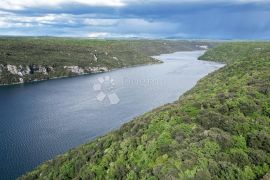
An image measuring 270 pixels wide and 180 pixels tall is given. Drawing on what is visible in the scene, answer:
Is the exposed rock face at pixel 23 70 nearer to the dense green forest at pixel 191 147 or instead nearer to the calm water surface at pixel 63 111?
the calm water surface at pixel 63 111

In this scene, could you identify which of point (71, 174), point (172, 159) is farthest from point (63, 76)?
point (172, 159)

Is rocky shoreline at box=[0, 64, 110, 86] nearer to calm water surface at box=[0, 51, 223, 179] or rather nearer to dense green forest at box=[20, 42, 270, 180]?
calm water surface at box=[0, 51, 223, 179]

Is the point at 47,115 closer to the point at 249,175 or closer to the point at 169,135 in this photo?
the point at 169,135

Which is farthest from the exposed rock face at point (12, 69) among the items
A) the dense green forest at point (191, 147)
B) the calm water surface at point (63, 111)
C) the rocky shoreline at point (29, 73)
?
the dense green forest at point (191, 147)

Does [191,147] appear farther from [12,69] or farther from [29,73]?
[29,73]

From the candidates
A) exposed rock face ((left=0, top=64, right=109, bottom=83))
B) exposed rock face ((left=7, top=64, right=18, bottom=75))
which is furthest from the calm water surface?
exposed rock face ((left=7, top=64, right=18, bottom=75))

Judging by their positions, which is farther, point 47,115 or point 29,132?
point 47,115

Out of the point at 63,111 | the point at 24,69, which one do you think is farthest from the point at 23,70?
the point at 63,111
